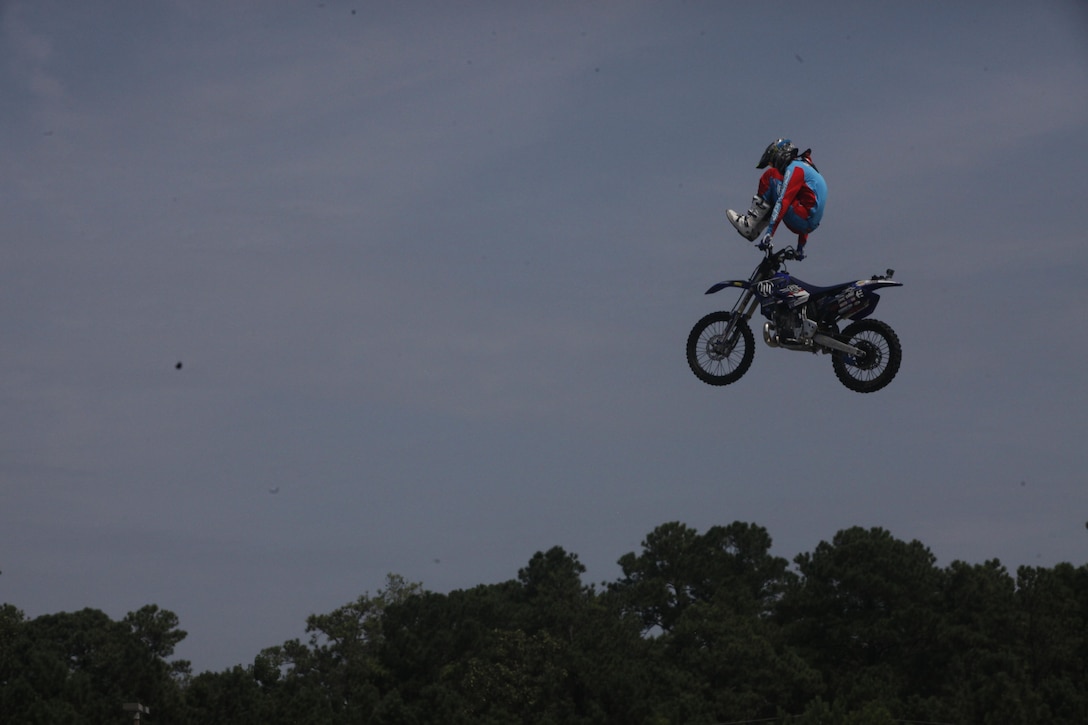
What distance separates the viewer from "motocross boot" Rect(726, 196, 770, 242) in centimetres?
2631

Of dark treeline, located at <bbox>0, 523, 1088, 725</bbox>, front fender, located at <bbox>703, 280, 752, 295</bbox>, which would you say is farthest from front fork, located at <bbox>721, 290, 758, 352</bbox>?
dark treeline, located at <bbox>0, 523, 1088, 725</bbox>

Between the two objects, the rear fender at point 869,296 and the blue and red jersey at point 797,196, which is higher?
the blue and red jersey at point 797,196

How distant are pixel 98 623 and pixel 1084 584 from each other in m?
81.8

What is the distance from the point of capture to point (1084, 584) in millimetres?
103188

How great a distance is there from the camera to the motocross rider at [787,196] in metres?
25.8

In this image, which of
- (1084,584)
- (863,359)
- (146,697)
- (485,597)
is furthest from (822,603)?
(863,359)

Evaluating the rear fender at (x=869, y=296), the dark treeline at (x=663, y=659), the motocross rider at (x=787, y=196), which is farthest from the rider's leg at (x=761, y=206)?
the dark treeline at (x=663, y=659)

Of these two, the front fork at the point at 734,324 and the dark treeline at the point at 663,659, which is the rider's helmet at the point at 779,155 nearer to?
the front fork at the point at 734,324

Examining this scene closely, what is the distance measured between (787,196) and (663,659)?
8166 cm

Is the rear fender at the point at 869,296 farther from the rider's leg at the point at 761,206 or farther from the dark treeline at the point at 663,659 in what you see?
the dark treeline at the point at 663,659

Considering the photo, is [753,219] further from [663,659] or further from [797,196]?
[663,659]

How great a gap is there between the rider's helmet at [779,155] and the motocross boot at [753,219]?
1.92 feet

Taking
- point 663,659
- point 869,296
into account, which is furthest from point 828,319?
point 663,659

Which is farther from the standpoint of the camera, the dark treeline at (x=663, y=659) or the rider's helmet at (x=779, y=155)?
the dark treeline at (x=663, y=659)
